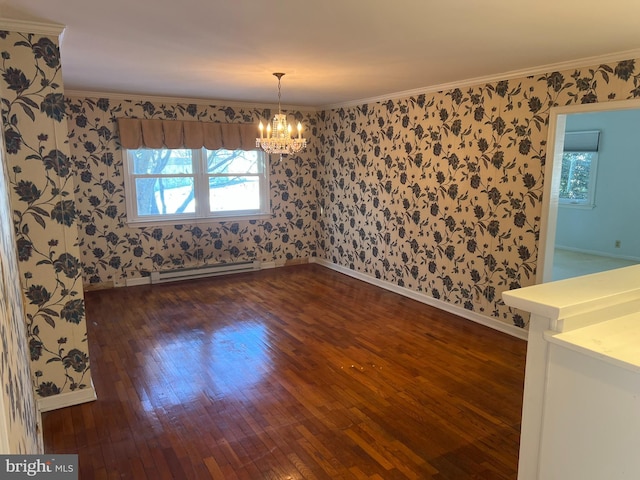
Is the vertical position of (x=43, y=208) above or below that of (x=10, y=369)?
above

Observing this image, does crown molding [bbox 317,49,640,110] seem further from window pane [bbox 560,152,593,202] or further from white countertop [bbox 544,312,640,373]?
window pane [bbox 560,152,593,202]

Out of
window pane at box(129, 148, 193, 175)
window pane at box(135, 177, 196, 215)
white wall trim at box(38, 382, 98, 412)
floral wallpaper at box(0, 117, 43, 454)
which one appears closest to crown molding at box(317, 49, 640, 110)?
window pane at box(129, 148, 193, 175)

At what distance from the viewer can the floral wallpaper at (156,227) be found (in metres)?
5.47

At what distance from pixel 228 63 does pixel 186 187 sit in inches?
114

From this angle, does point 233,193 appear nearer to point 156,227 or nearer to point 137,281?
point 156,227

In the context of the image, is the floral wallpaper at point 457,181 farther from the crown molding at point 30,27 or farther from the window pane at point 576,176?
the window pane at point 576,176

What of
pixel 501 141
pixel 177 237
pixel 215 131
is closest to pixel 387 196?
pixel 501 141

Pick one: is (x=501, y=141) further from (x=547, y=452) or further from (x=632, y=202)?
(x=632, y=202)

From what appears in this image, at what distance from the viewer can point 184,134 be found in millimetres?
5895

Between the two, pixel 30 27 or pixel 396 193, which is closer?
pixel 30 27

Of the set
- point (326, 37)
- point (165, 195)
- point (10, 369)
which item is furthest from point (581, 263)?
point (10, 369)

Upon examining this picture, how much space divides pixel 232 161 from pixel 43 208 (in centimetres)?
389

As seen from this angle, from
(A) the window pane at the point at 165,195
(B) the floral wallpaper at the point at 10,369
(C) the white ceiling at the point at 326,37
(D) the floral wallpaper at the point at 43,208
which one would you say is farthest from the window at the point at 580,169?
(B) the floral wallpaper at the point at 10,369

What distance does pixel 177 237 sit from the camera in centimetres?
613
